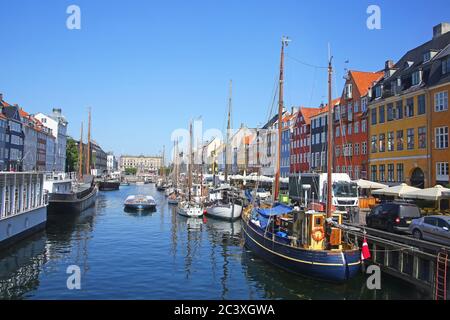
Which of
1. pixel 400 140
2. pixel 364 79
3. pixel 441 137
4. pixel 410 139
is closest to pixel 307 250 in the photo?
pixel 441 137

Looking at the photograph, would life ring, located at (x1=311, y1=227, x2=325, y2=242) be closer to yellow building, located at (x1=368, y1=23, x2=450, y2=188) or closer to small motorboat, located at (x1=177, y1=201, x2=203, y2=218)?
yellow building, located at (x1=368, y1=23, x2=450, y2=188)

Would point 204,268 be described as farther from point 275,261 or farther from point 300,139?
point 300,139

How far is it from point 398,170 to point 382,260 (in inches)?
1108

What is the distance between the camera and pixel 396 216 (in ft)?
84.1

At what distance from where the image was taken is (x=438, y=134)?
41.9 meters

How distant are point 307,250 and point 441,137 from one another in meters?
28.1

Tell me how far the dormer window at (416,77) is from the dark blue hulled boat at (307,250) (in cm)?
2775

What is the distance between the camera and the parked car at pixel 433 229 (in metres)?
20.8

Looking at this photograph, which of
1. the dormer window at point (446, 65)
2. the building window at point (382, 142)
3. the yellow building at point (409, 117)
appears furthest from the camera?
the building window at point (382, 142)

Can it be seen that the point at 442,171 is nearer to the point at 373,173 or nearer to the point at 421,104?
the point at 421,104

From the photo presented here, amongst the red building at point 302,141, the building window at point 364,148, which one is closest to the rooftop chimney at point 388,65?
the building window at point 364,148

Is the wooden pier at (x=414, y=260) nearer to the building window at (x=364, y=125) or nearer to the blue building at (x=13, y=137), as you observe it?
the building window at (x=364, y=125)
